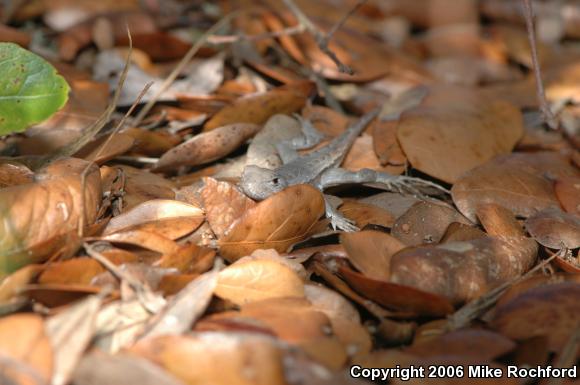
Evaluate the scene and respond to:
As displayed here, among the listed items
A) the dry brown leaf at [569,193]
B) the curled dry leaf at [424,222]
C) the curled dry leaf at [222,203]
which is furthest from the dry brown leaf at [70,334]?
the dry brown leaf at [569,193]

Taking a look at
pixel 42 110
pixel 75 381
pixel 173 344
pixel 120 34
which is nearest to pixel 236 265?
pixel 173 344

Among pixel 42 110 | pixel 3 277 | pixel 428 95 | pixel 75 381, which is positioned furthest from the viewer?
pixel 428 95

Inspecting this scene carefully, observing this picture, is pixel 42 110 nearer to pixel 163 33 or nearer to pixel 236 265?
pixel 236 265

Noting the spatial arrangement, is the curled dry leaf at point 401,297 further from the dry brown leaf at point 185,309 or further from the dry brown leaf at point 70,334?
the dry brown leaf at point 70,334

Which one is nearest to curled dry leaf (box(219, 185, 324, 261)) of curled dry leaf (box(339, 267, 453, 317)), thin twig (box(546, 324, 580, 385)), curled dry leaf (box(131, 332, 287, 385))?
curled dry leaf (box(339, 267, 453, 317))

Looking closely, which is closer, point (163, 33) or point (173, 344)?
point (173, 344)

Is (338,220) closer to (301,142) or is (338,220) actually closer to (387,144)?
(387,144)
